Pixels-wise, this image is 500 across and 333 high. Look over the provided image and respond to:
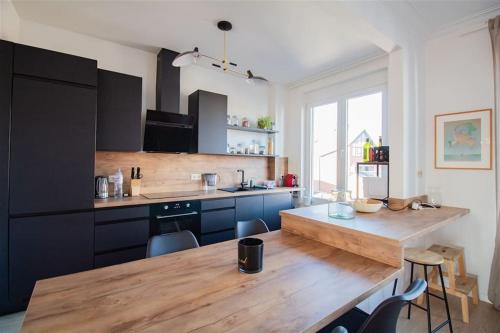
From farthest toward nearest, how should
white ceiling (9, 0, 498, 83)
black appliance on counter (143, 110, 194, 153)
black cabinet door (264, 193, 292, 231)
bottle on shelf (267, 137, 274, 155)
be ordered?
bottle on shelf (267, 137, 274, 155)
black cabinet door (264, 193, 292, 231)
black appliance on counter (143, 110, 194, 153)
white ceiling (9, 0, 498, 83)

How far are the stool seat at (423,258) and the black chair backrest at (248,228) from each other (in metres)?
1.19

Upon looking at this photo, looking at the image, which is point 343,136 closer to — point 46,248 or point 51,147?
point 51,147

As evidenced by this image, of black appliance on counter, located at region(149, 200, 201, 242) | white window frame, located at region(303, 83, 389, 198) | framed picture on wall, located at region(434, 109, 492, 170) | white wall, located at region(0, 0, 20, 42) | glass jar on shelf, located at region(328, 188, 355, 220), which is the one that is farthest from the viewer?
white window frame, located at region(303, 83, 389, 198)

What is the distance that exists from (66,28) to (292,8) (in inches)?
93.9

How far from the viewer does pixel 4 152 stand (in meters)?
1.85

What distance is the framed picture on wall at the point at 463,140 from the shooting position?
7.29ft

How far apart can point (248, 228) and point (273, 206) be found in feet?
5.40

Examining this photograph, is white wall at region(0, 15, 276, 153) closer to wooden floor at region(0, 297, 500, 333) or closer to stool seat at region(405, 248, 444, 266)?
wooden floor at region(0, 297, 500, 333)

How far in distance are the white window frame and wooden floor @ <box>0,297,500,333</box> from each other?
178 centimetres

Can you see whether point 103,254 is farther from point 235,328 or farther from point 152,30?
point 152,30

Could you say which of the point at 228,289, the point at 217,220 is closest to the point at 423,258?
the point at 228,289

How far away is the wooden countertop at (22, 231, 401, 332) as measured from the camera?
707mm

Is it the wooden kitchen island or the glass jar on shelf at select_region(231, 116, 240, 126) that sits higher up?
the glass jar on shelf at select_region(231, 116, 240, 126)

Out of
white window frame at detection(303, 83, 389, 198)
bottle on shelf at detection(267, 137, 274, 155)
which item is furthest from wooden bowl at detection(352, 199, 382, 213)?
bottle on shelf at detection(267, 137, 274, 155)
